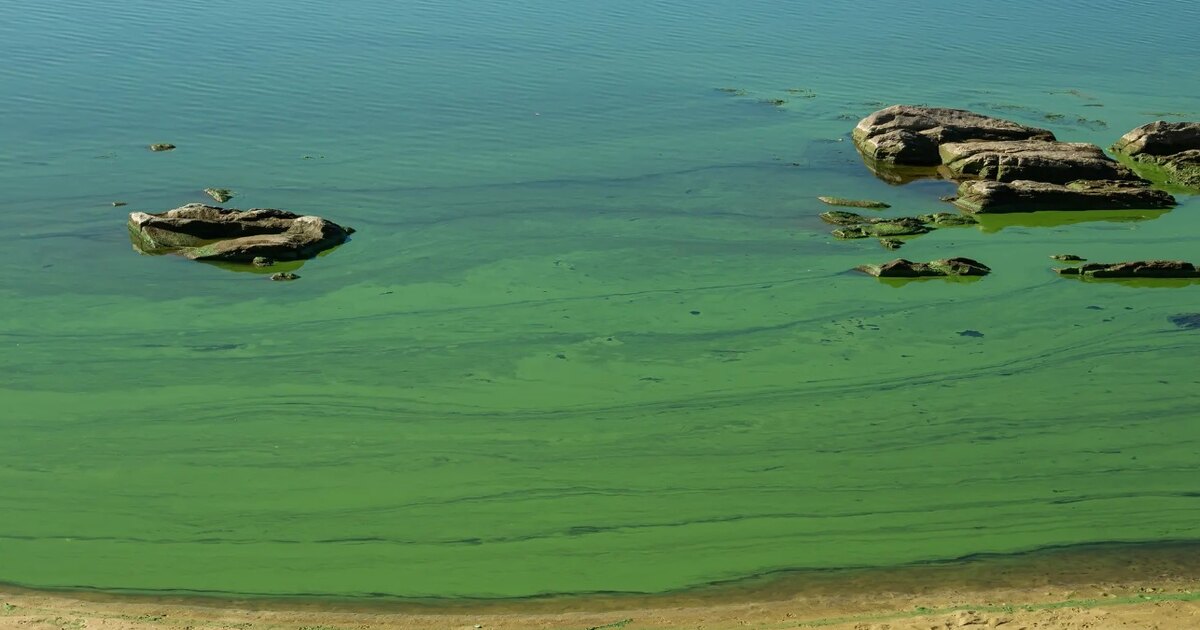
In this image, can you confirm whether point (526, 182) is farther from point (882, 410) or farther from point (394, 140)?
point (882, 410)

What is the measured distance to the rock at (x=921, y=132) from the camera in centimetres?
1093

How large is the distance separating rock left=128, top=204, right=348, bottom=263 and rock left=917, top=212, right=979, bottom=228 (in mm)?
3905

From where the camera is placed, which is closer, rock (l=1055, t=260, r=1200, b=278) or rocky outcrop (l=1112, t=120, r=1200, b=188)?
rock (l=1055, t=260, r=1200, b=278)

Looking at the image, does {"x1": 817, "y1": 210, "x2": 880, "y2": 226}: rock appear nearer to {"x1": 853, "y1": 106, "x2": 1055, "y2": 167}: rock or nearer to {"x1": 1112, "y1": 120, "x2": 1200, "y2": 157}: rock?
{"x1": 853, "y1": 106, "x2": 1055, "y2": 167}: rock

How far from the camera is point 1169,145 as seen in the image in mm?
11148

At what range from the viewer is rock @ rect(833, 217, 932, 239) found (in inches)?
356

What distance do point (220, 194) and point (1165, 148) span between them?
729 cm

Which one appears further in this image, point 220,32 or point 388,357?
point 220,32

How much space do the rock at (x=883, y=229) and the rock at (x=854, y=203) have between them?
0.39 m

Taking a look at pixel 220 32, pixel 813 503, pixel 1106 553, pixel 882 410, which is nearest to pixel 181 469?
pixel 813 503

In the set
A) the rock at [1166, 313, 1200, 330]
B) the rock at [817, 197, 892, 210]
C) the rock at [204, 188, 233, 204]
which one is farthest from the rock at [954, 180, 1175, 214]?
the rock at [204, 188, 233, 204]

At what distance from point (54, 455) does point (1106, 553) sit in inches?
167

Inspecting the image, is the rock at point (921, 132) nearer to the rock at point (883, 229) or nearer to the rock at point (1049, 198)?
the rock at point (1049, 198)

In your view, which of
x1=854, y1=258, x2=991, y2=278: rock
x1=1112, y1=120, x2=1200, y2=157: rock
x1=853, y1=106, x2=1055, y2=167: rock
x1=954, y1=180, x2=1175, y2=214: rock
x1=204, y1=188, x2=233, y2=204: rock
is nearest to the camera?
x1=854, y1=258, x2=991, y2=278: rock
